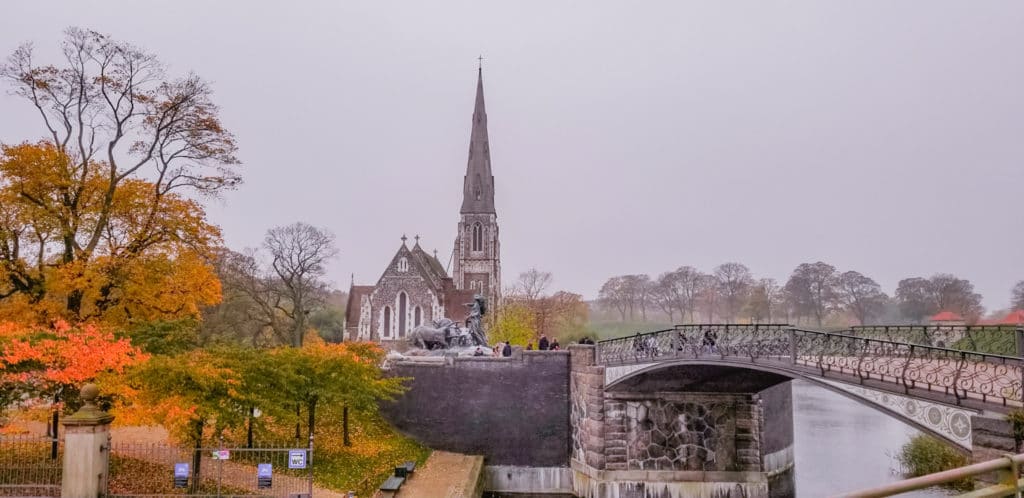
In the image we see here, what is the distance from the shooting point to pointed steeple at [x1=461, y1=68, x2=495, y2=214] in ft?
181

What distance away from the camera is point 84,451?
12773 mm

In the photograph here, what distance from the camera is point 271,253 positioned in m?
43.1

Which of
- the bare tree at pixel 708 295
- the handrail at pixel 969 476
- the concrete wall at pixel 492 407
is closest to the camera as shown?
the handrail at pixel 969 476

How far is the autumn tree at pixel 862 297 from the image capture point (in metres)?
61.0

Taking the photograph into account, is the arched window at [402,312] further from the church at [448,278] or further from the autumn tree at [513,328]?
the autumn tree at [513,328]

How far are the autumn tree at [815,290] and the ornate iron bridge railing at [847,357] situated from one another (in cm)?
4894

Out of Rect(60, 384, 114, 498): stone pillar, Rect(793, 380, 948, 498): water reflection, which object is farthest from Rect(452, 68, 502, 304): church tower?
Rect(60, 384, 114, 498): stone pillar

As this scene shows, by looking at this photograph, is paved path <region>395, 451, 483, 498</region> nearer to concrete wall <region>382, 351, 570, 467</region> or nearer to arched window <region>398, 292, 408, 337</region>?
concrete wall <region>382, 351, 570, 467</region>

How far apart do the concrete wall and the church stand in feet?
64.8

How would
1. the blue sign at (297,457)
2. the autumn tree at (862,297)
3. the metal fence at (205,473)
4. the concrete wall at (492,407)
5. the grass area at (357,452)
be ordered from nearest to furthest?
the metal fence at (205,473)
the blue sign at (297,457)
the grass area at (357,452)
the concrete wall at (492,407)
the autumn tree at (862,297)

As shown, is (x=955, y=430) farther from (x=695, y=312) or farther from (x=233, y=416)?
(x=695, y=312)

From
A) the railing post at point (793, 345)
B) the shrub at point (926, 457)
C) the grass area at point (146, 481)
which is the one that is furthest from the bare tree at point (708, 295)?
the grass area at point (146, 481)

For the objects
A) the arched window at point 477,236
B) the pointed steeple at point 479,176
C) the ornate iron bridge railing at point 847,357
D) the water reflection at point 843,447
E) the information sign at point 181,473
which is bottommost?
the water reflection at point 843,447

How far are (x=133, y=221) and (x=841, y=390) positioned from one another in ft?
62.9
